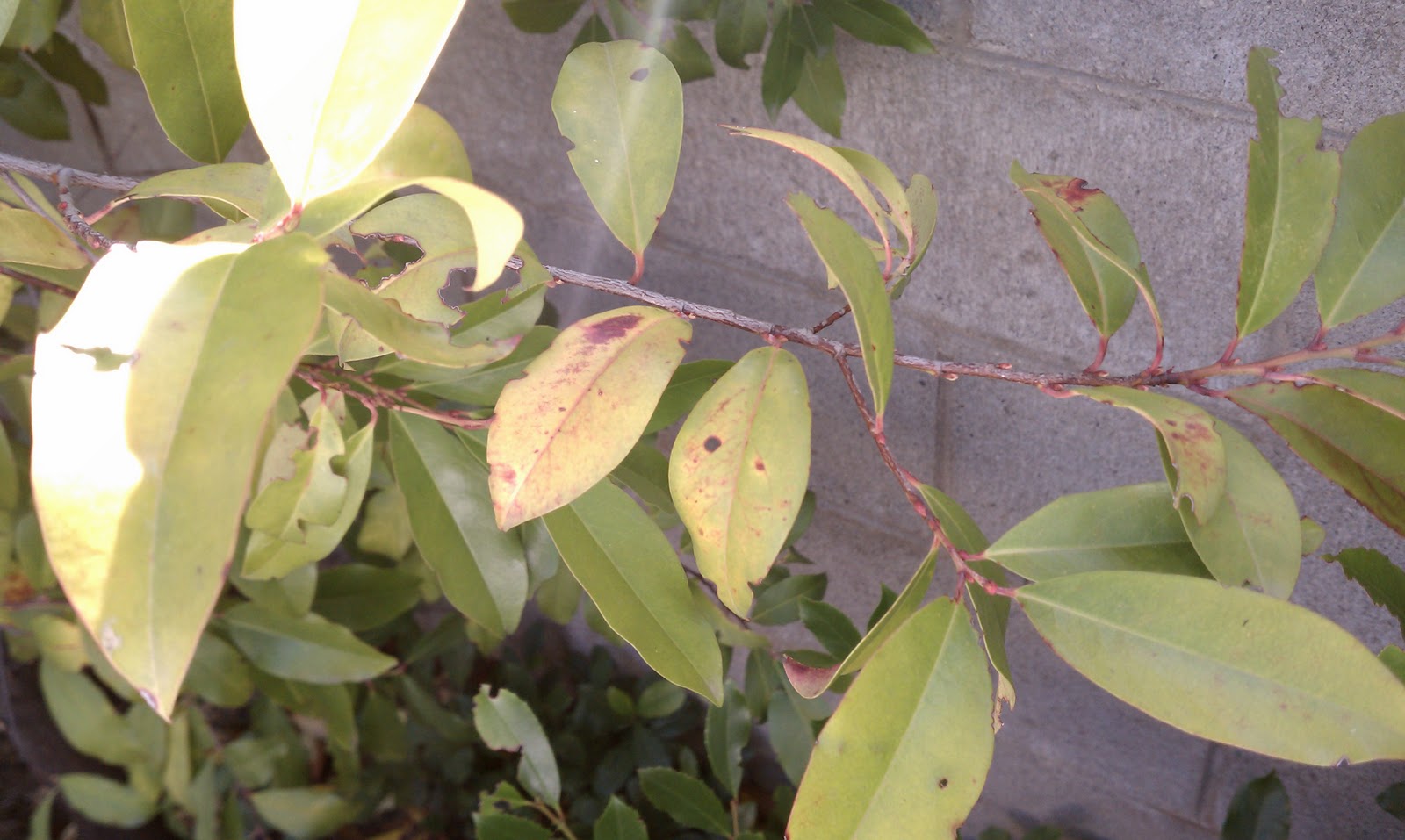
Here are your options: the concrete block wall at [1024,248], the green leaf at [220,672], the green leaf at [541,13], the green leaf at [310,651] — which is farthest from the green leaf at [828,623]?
the green leaf at [220,672]

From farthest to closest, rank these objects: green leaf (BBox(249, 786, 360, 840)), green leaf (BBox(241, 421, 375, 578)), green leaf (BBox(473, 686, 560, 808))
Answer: green leaf (BBox(249, 786, 360, 840))
green leaf (BBox(473, 686, 560, 808))
green leaf (BBox(241, 421, 375, 578))

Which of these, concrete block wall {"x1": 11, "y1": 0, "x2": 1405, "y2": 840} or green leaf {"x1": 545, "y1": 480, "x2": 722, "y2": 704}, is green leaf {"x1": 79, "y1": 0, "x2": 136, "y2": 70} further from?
green leaf {"x1": 545, "y1": 480, "x2": 722, "y2": 704}

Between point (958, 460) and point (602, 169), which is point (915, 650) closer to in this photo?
point (602, 169)

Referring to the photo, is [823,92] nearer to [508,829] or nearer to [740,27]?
[740,27]

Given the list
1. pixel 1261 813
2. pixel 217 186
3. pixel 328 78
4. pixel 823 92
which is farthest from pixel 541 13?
pixel 1261 813

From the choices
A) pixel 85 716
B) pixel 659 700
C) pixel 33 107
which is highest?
pixel 33 107

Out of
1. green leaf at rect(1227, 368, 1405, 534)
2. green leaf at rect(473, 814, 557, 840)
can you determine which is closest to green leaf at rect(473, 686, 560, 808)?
green leaf at rect(473, 814, 557, 840)
